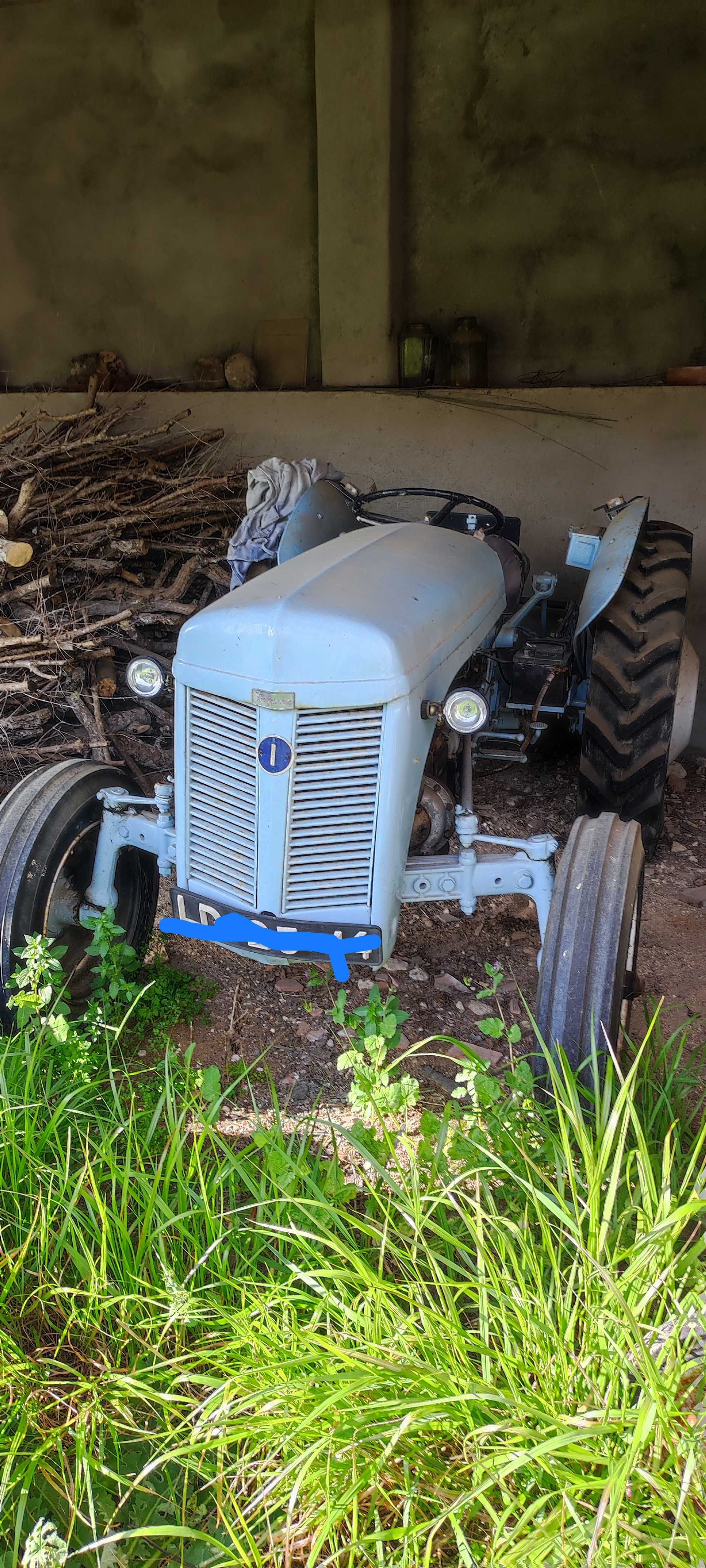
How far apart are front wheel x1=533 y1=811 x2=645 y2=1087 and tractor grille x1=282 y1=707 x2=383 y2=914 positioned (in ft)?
1.51

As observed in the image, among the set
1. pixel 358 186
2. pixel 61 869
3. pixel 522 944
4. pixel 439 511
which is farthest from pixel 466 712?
pixel 358 186

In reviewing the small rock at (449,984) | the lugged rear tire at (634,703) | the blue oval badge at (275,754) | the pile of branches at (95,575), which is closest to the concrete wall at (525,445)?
the pile of branches at (95,575)

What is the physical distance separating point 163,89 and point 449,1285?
7.44 metres

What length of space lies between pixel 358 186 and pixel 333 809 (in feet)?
15.4

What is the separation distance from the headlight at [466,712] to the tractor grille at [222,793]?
48 cm

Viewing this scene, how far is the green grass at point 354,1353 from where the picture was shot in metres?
1.40

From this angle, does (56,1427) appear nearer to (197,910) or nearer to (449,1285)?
(449,1285)

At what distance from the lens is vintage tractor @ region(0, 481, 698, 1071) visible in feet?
7.60

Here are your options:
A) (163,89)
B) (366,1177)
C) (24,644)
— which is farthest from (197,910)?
(163,89)

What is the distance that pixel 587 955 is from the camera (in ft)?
7.35

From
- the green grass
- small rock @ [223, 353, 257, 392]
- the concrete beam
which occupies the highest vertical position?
the concrete beam

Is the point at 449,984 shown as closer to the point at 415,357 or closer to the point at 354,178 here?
the point at 415,357

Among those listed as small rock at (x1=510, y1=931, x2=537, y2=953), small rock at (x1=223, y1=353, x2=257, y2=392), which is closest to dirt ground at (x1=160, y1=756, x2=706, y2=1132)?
small rock at (x1=510, y1=931, x2=537, y2=953)

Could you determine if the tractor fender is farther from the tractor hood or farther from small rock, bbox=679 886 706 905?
small rock, bbox=679 886 706 905
